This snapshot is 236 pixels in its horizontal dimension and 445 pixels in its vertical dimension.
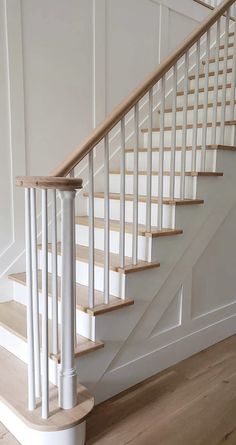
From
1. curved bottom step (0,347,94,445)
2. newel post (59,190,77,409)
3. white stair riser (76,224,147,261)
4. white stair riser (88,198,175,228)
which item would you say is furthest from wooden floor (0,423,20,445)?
white stair riser (88,198,175,228)

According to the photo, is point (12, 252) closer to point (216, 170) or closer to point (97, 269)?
point (97, 269)

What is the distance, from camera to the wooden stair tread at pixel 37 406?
1.56 m

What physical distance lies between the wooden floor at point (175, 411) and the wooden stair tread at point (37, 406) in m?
0.24

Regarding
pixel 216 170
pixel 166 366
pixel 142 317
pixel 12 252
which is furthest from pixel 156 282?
pixel 12 252

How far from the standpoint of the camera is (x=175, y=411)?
2.00 m

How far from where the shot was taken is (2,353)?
216cm

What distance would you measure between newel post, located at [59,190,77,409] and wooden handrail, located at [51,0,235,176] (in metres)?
0.17

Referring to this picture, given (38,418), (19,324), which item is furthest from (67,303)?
(19,324)

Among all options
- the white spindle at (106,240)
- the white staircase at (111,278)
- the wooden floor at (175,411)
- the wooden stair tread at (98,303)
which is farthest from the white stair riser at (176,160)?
the wooden floor at (175,411)

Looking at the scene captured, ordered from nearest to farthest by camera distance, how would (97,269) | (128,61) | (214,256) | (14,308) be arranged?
(97,269)
(14,308)
(214,256)
(128,61)

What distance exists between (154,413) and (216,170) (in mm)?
1526

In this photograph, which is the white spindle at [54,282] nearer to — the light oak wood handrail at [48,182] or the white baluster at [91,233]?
the light oak wood handrail at [48,182]

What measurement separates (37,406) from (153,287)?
922 millimetres

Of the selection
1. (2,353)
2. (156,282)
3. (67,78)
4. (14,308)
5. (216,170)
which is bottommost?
(2,353)
